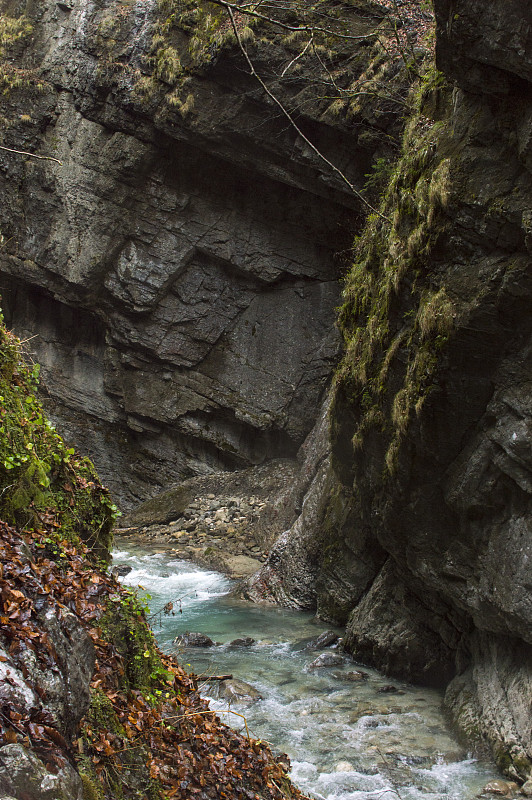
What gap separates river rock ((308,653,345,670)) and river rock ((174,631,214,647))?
1.58 meters

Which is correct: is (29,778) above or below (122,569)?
above

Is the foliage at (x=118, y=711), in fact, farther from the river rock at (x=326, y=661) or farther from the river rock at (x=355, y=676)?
the river rock at (x=326, y=661)

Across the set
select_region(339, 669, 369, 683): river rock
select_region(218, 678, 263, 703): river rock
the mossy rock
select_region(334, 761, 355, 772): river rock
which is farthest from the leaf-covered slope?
the mossy rock

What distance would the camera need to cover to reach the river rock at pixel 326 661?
7.99 m

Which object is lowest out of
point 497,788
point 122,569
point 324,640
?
point 122,569

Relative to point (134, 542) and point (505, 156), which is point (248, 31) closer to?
point (505, 156)

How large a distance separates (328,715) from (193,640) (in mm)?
2699

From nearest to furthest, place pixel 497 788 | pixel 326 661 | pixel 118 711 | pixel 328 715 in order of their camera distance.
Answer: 1. pixel 118 711
2. pixel 497 788
3. pixel 328 715
4. pixel 326 661

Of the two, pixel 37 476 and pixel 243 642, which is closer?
pixel 37 476

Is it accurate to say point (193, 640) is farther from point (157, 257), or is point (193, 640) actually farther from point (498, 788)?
point (157, 257)

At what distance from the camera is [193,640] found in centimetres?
866

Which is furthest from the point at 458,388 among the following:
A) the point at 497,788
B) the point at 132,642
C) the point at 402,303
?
the point at 132,642

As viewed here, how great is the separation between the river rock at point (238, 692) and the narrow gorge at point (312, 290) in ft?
6.30

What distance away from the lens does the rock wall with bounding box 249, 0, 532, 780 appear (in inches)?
212
